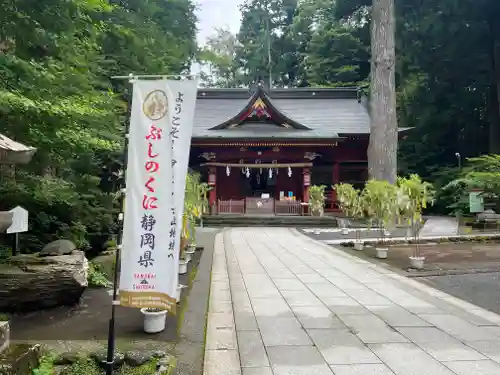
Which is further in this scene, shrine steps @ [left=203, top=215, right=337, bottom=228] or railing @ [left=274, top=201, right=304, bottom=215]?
railing @ [left=274, top=201, right=304, bottom=215]

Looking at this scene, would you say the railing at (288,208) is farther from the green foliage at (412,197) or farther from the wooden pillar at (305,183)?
the green foliage at (412,197)

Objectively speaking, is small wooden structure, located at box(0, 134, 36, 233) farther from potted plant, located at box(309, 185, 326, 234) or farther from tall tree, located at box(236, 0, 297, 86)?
tall tree, located at box(236, 0, 297, 86)

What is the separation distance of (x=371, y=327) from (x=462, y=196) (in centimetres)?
1609

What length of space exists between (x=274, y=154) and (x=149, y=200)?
55.2 ft

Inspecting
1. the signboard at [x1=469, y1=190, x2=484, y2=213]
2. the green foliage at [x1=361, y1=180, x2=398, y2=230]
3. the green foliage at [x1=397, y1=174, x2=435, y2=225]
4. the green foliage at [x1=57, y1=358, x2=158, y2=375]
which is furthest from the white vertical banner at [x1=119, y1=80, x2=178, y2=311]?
the signboard at [x1=469, y1=190, x2=484, y2=213]

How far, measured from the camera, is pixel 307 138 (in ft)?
60.5

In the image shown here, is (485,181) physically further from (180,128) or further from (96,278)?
(180,128)

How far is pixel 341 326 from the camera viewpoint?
4.22 metres

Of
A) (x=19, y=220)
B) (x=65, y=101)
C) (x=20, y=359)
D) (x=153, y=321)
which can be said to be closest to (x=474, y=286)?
(x=153, y=321)

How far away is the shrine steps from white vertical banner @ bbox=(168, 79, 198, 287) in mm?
13804

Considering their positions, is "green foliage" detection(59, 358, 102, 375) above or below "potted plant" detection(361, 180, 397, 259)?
below

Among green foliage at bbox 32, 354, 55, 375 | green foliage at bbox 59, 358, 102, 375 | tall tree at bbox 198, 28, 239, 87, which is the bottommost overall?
green foliage at bbox 59, 358, 102, 375

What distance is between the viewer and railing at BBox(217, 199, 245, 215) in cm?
1795

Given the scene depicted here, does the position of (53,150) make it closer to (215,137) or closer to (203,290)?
(203,290)
